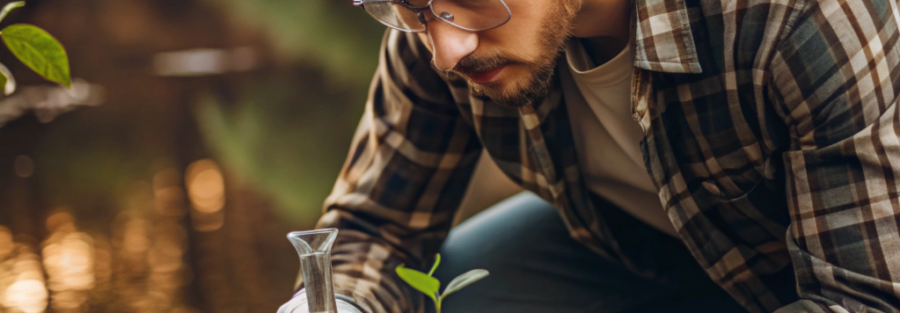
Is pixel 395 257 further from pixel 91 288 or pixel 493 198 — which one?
pixel 91 288

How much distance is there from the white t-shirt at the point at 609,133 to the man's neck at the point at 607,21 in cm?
4

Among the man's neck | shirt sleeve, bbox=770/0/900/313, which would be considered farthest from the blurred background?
shirt sleeve, bbox=770/0/900/313

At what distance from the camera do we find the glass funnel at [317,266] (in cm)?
58

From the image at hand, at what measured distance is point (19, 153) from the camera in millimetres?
2572

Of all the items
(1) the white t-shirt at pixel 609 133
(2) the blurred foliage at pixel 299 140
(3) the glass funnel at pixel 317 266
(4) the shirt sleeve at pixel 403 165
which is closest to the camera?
(3) the glass funnel at pixel 317 266

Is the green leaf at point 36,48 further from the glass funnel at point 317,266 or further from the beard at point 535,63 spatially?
the beard at point 535,63

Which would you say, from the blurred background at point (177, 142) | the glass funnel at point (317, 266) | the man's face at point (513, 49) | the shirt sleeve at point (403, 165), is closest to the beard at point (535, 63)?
the man's face at point (513, 49)

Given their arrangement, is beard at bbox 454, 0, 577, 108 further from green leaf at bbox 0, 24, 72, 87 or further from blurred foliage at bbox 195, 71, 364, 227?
blurred foliage at bbox 195, 71, 364, 227

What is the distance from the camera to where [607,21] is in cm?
91

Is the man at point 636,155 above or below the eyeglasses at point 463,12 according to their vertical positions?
below

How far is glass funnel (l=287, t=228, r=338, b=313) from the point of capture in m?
0.58

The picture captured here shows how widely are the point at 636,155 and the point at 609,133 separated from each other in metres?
0.05

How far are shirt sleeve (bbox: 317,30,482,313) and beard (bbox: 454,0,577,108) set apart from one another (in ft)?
0.73

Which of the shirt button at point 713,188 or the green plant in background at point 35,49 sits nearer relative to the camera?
the green plant in background at point 35,49
